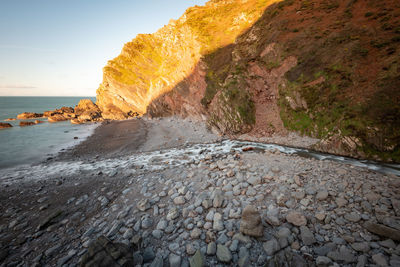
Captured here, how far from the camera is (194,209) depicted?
620 cm

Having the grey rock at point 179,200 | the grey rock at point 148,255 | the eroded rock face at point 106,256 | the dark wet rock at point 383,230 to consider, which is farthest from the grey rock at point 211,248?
the dark wet rock at point 383,230

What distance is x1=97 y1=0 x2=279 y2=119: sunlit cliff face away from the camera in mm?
26953

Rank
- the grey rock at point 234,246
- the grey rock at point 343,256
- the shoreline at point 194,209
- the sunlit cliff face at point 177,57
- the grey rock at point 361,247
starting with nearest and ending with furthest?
the grey rock at point 343,256, the grey rock at point 361,247, the grey rock at point 234,246, the shoreline at point 194,209, the sunlit cliff face at point 177,57

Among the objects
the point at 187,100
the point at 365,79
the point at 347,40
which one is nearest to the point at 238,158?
the point at 365,79

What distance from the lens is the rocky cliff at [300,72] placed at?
10.4m

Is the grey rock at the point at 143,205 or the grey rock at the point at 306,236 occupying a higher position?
the grey rock at the point at 306,236

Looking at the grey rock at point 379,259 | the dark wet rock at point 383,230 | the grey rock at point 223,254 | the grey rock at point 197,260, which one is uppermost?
the dark wet rock at point 383,230

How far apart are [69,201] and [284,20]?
28.2 m

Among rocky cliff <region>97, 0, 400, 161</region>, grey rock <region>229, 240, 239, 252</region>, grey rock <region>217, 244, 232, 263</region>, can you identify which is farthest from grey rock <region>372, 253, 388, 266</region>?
rocky cliff <region>97, 0, 400, 161</region>

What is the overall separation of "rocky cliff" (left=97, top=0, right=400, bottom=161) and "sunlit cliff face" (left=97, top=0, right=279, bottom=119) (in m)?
0.34

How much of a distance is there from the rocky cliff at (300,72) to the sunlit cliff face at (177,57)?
0.34 meters

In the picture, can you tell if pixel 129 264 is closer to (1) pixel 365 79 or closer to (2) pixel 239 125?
(2) pixel 239 125

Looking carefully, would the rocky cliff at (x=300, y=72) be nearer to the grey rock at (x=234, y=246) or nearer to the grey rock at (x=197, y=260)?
the grey rock at (x=234, y=246)

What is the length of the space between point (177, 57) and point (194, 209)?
112 feet
